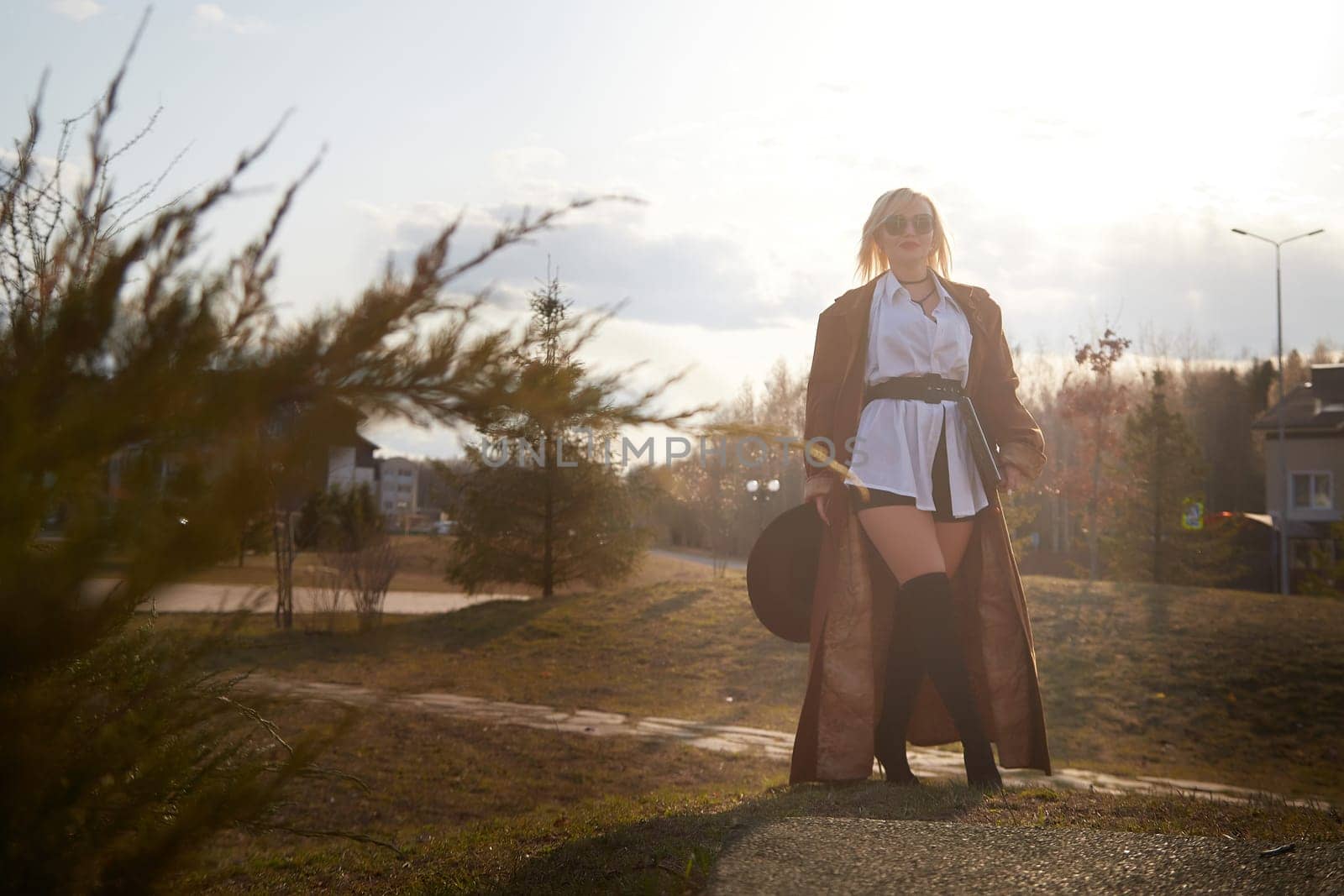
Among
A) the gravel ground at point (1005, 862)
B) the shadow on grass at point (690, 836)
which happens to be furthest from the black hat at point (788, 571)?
the gravel ground at point (1005, 862)

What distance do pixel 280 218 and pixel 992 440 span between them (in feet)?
9.67

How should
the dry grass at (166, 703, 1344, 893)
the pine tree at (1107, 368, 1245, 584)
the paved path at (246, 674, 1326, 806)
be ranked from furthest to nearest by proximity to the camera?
the pine tree at (1107, 368, 1245, 584), the paved path at (246, 674, 1326, 806), the dry grass at (166, 703, 1344, 893)

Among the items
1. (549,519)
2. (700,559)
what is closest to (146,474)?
(549,519)

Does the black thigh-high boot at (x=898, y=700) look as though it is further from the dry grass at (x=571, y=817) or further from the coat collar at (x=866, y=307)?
the coat collar at (x=866, y=307)

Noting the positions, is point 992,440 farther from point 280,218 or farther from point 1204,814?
point 280,218

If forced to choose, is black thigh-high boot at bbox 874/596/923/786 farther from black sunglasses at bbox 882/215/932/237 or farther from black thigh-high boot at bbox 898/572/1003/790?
black sunglasses at bbox 882/215/932/237

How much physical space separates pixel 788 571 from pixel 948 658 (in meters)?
0.69

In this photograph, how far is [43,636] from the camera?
1636 millimetres

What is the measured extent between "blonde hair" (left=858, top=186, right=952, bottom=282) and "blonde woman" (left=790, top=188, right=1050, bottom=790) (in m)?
0.02

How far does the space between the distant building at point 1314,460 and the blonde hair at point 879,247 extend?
3352cm

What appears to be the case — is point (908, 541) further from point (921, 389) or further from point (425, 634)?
point (425, 634)

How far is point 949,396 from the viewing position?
163 inches

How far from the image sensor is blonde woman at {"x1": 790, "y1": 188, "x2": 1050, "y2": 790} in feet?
13.0

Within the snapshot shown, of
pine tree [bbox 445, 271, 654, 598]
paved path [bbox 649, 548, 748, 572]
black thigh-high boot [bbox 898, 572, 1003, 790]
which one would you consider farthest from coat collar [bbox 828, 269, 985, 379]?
paved path [bbox 649, 548, 748, 572]
